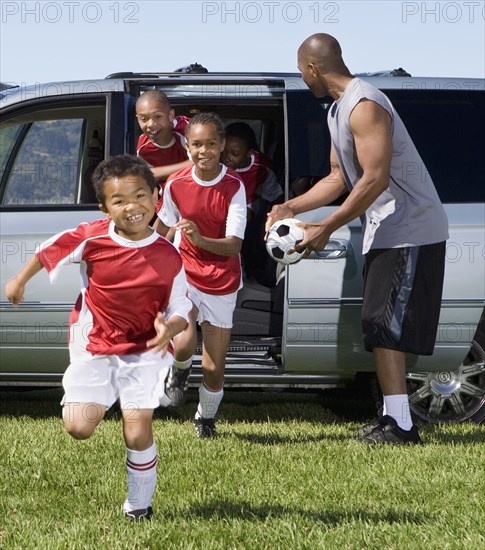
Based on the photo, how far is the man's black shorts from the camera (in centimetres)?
554

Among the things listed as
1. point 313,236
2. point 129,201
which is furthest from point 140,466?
point 313,236

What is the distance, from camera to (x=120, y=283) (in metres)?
3.95

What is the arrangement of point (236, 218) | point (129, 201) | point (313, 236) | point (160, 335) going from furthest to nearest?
point (236, 218) → point (313, 236) → point (129, 201) → point (160, 335)

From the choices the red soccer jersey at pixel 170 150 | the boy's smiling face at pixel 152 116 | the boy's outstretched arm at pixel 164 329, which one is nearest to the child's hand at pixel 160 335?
the boy's outstretched arm at pixel 164 329

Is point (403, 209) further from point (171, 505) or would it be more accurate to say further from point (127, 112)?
point (171, 505)

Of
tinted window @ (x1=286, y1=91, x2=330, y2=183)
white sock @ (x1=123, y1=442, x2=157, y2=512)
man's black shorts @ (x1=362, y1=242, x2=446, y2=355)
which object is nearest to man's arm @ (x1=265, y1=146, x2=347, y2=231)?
tinted window @ (x1=286, y1=91, x2=330, y2=183)

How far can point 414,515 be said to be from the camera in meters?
4.07

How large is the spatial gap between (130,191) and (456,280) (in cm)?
264

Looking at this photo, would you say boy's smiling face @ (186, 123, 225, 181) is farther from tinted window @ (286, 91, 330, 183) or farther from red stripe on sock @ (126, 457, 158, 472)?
red stripe on sock @ (126, 457, 158, 472)

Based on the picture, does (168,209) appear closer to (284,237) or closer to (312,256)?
(284,237)

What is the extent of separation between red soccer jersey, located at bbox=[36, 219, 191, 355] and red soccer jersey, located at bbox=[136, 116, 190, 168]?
2066 millimetres

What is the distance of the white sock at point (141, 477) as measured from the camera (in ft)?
12.6

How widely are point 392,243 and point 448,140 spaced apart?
839 mm

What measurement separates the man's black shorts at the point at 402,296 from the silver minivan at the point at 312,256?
0.95 feet
